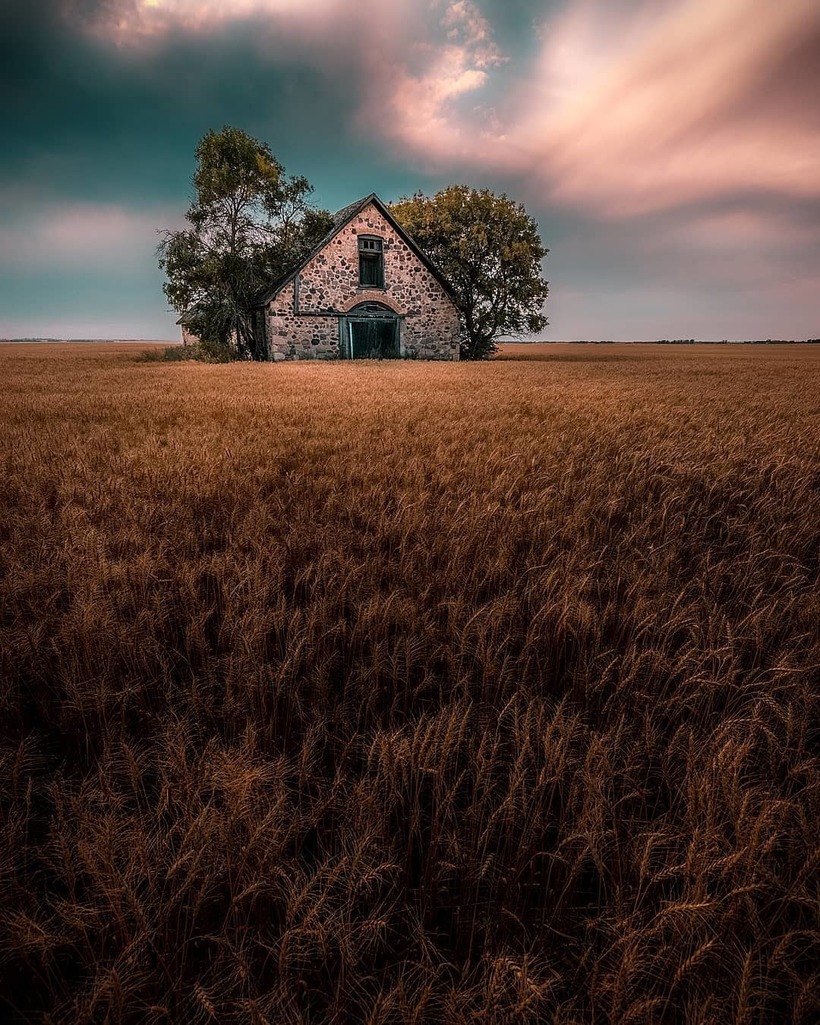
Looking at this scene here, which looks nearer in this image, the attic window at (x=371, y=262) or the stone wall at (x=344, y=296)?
the stone wall at (x=344, y=296)

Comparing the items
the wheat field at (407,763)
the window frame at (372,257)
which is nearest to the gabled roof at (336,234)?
the window frame at (372,257)

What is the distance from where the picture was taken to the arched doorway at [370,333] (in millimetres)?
24375

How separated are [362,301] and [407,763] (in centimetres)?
2585

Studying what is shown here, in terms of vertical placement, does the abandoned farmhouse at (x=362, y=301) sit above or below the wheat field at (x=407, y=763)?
above

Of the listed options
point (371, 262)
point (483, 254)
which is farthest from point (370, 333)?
point (483, 254)

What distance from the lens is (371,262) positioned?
2466 cm

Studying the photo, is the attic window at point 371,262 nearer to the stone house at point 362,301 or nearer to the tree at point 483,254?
the stone house at point 362,301

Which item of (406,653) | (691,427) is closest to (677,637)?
(406,653)

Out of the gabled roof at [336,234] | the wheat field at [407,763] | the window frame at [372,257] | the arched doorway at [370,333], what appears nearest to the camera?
the wheat field at [407,763]

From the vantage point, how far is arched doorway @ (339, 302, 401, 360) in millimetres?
24375

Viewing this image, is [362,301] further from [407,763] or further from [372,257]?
[407,763]

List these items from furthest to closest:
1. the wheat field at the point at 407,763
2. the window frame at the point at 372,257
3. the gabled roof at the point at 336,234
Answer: the window frame at the point at 372,257, the gabled roof at the point at 336,234, the wheat field at the point at 407,763

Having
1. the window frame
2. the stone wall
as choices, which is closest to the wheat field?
the stone wall

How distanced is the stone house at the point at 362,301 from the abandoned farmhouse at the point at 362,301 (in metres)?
0.04
